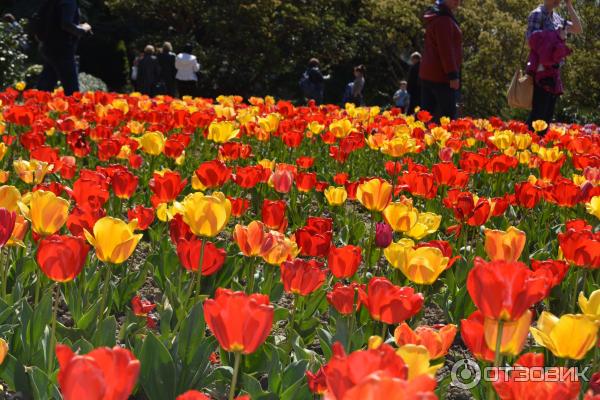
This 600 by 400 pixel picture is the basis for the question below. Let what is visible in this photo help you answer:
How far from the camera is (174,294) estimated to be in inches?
89.4

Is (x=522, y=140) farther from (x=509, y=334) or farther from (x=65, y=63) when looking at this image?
(x=65, y=63)

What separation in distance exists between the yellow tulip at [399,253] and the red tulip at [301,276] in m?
0.20

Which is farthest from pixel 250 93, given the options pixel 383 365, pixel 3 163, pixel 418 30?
pixel 383 365

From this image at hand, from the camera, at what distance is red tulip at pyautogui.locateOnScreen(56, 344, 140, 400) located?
2.83 ft

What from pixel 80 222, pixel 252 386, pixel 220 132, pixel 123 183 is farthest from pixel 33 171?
pixel 252 386

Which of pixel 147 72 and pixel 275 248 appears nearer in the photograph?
pixel 275 248

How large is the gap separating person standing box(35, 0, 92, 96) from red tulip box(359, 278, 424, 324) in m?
6.54

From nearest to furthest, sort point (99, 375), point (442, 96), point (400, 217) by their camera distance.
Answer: point (99, 375), point (400, 217), point (442, 96)

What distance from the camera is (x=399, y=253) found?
6.40ft

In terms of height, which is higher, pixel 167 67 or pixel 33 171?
pixel 33 171

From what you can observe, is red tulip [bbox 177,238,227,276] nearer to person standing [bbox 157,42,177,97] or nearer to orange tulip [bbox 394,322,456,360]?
orange tulip [bbox 394,322,456,360]

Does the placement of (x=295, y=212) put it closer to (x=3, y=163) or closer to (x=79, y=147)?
(x=79, y=147)

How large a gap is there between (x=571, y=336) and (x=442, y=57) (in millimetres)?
6108

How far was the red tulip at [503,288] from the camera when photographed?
1.25 meters
